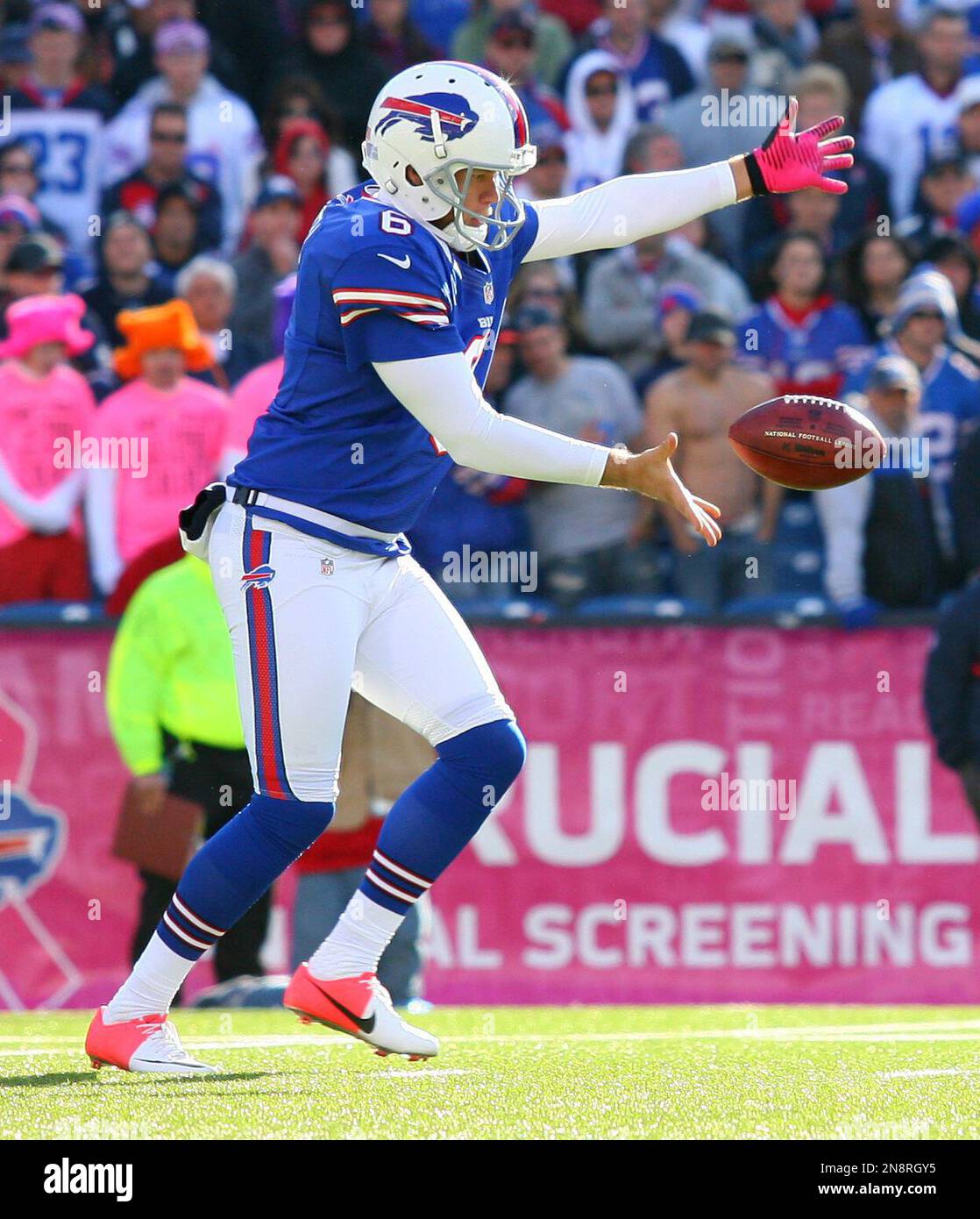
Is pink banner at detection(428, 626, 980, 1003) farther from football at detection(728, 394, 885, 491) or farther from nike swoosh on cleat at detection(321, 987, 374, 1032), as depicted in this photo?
nike swoosh on cleat at detection(321, 987, 374, 1032)

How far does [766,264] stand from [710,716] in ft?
7.74

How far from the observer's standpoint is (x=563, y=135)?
9.45 m

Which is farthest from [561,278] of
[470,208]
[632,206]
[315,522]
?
[315,522]

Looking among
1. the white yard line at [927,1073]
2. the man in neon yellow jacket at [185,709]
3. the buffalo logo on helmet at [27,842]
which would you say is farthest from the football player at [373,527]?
the buffalo logo on helmet at [27,842]

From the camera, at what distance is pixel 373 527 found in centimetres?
429

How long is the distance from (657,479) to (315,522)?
0.70m

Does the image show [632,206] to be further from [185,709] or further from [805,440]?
[185,709]

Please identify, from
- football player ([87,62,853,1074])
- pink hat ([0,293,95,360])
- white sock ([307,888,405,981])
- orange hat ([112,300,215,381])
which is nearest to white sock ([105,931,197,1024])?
football player ([87,62,853,1074])

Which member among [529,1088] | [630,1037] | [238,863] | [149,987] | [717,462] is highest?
[717,462]

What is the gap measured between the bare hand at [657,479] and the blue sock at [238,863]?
0.89 meters

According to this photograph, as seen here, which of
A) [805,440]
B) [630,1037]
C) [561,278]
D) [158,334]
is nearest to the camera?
[805,440]

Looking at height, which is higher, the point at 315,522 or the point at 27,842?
the point at 315,522

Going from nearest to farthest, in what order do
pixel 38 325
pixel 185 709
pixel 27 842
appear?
pixel 185 709, pixel 27 842, pixel 38 325
